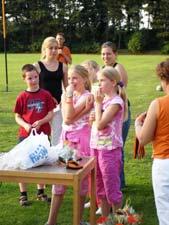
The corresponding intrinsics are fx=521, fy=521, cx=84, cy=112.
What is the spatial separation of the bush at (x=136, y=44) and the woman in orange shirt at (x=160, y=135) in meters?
42.0

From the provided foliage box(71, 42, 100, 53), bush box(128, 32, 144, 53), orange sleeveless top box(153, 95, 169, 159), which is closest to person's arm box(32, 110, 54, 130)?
orange sleeveless top box(153, 95, 169, 159)

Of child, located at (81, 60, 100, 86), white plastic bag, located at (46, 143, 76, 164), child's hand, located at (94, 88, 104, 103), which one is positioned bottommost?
white plastic bag, located at (46, 143, 76, 164)

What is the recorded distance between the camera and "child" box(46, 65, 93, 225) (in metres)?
4.97

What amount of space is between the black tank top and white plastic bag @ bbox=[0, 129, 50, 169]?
2.09 meters

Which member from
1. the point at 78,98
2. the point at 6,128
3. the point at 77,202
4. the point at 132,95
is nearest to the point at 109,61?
the point at 78,98

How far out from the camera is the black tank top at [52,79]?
20.7 feet

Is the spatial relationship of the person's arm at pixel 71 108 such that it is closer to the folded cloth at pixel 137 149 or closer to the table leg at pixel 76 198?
the folded cloth at pixel 137 149

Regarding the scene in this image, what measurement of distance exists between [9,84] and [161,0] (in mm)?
34373

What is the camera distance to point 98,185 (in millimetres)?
4973

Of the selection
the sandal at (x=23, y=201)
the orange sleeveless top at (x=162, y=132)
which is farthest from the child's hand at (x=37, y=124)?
the orange sleeveless top at (x=162, y=132)

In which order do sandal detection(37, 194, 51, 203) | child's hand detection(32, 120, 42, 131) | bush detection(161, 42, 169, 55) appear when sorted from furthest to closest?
bush detection(161, 42, 169, 55) < sandal detection(37, 194, 51, 203) < child's hand detection(32, 120, 42, 131)

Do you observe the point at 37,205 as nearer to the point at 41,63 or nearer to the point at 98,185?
the point at 98,185

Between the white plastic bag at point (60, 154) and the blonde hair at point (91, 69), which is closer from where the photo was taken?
the white plastic bag at point (60, 154)

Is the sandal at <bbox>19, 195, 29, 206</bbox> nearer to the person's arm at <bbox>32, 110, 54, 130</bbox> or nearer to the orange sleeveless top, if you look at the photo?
the person's arm at <bbox>32, 110, 54, 130</bbox>
